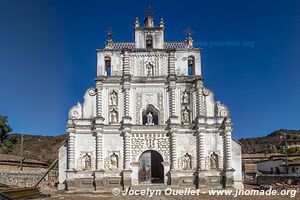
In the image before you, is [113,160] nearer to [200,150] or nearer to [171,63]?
[200,150]

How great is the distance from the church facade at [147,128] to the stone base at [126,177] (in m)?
0.06

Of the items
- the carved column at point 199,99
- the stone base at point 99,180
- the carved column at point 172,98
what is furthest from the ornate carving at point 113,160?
the carved column at point 199,99

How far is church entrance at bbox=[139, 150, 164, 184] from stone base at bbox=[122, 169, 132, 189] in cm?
129

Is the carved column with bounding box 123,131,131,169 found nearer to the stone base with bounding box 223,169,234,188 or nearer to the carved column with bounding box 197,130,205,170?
the carved column with bounding box 197,130,205,170

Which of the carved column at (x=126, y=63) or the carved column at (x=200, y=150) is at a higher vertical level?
the carved column at (x=126, y=63)

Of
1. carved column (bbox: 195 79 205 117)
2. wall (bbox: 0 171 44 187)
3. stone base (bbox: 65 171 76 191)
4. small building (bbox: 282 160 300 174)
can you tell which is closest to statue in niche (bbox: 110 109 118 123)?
stone base (bbox: 65 171 76 191)

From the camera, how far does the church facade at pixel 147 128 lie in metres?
25.9

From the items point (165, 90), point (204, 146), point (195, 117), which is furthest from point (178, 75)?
point (204, 146)

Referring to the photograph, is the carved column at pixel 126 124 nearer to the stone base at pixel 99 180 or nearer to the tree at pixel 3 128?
the stone base at pixel 99 180

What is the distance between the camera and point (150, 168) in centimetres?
2911

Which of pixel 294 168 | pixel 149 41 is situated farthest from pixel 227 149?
pixel 294 168

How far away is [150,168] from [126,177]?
392cm

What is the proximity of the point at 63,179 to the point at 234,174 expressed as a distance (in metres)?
12.8

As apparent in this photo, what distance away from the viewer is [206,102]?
27.3 m
